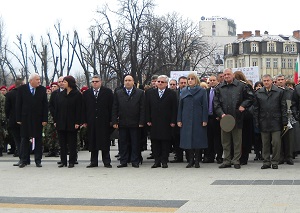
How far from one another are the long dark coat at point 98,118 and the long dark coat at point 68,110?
0.20 meters

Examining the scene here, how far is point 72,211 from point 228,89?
5.80 meters

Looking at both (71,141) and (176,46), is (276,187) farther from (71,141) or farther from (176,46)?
(176,46)

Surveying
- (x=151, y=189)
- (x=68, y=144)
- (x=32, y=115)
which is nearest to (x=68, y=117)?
(x=68, y=144)

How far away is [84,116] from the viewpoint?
45.9 feet

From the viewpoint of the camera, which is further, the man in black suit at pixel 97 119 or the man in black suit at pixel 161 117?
the man in black suit at pixel 97 119

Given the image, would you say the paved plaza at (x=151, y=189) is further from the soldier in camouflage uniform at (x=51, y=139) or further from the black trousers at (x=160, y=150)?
the soldier in camouflage uniform at (x=51, y=139)

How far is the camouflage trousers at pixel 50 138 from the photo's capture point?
16656 millimetres

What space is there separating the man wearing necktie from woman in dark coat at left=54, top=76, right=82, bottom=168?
2957 mm

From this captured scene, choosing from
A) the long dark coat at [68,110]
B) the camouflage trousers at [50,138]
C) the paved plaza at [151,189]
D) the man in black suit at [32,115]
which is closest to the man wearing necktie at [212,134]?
the paved plaza at [151,189]

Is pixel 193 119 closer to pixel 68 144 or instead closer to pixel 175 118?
pixel 175 118

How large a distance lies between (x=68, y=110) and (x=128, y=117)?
1378mm

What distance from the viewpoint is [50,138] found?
54.7ft

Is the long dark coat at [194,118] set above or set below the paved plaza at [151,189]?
above

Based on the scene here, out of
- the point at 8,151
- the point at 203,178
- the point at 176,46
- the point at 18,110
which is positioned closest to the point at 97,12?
the point at 176,46
